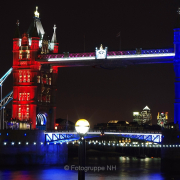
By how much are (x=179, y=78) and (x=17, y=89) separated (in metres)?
33.0

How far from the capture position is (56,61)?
105 metres

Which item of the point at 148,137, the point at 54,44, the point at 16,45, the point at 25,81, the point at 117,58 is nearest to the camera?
the point at 148,137

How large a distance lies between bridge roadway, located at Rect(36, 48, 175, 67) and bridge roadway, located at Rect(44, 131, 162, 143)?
41.7ft

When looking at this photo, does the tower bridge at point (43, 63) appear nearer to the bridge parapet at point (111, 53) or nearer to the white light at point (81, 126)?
the bridge parapet at point (111, 53)

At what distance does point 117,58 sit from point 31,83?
62.5 feet

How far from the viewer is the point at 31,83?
107938 millimetres

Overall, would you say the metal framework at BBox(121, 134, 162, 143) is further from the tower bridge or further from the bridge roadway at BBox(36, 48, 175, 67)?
the bridge roadway at BBox(36, 48, 175, 67)

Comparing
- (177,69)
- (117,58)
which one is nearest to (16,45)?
(117,58)

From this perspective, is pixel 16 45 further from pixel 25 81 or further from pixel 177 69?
pixel 177 69

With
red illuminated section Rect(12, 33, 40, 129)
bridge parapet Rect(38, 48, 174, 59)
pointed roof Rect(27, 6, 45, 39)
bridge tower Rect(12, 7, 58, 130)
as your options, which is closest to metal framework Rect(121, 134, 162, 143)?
bridge parapet Rect(38, 48, 174, 59)

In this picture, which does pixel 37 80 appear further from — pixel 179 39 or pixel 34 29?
pixel 179 39

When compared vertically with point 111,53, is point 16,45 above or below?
above

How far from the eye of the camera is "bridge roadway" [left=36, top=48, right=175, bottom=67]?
97.6 m

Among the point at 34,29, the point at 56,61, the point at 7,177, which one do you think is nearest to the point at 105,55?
the point at 56,61
